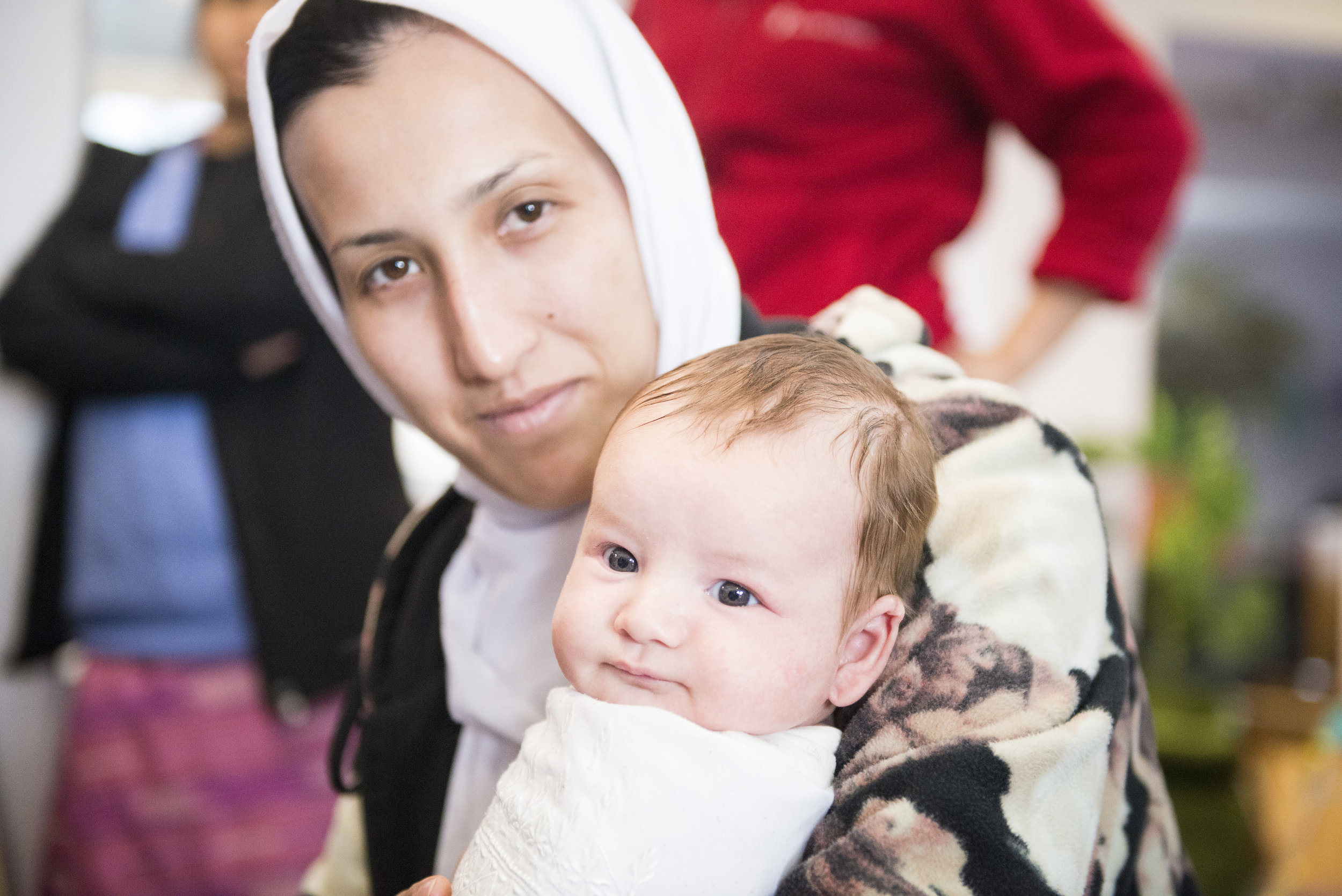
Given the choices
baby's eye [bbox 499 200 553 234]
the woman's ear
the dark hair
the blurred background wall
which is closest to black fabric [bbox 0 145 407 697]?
the blurred background wall

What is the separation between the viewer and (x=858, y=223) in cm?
133

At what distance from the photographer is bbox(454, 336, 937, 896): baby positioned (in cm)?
61

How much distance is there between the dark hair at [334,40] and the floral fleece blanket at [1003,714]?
524 mm

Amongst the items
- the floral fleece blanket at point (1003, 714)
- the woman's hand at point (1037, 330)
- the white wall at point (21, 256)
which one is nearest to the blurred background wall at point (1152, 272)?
the white wall at point (21, 256)

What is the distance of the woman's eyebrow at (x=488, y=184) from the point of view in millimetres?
749

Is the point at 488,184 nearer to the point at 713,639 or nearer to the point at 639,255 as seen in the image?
the point at 639,255

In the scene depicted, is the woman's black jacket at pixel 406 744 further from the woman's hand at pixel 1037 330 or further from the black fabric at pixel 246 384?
the black fabric at pixel 246 384

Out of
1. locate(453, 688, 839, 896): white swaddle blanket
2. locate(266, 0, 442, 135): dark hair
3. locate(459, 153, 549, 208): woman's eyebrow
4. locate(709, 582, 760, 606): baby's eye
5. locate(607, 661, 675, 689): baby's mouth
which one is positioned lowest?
locate(453, 688, 839, 896): white swaddle blanket

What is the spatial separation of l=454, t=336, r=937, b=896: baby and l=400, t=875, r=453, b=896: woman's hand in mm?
20

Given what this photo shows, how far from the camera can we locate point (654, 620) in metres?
0.62

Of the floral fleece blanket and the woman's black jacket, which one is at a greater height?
the floral fleece blanket

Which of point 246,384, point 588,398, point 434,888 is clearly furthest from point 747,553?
point 246,384

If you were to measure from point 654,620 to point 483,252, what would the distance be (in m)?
0.35

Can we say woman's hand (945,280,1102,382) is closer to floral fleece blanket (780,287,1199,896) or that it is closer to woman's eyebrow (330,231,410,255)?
floral fleece blanket (780,287,1199,896)
